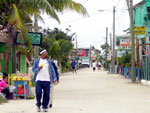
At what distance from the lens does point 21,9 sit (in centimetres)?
1762

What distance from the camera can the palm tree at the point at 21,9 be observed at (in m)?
15.9

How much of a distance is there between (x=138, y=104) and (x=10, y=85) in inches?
204

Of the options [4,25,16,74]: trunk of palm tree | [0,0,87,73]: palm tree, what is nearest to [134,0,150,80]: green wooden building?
[0,0,87,73]: palm tree

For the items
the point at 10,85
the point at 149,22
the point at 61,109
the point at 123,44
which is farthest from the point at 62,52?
the point at 61,109

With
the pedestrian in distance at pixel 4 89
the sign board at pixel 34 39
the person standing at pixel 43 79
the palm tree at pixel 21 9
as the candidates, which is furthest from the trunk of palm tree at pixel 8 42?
the person standing at pixel 43 79

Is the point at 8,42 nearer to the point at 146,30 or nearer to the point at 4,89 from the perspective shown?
the point at 4,89

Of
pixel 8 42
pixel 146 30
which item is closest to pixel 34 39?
pixel 8 42

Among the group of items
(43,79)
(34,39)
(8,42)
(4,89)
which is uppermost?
(34,39)

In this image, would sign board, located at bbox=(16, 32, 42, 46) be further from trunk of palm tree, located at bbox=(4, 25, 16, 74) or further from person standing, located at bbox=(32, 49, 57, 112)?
person standing, located at bbox=(32, 49, 57, 112)

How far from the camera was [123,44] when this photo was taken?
37.6 m

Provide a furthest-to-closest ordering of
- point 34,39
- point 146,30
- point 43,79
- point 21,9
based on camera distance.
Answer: point 146,30
point 34,39
point 21,9
point 43,79

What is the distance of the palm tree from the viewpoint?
15.9 m

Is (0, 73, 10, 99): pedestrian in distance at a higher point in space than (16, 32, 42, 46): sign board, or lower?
lower

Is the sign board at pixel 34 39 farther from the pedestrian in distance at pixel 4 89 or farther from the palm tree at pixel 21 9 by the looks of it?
the pedestrian in distance at pixel 4 89
